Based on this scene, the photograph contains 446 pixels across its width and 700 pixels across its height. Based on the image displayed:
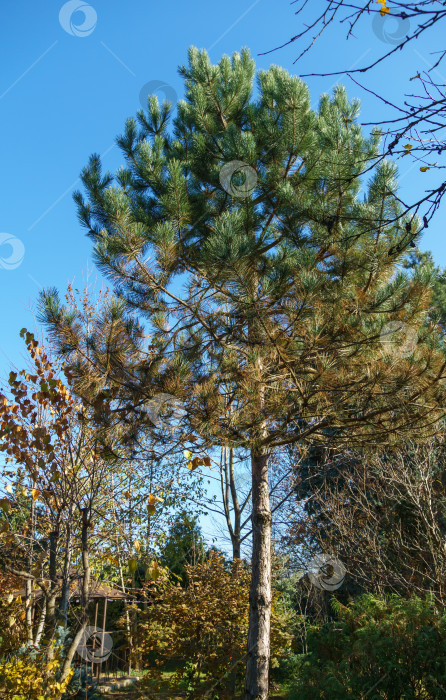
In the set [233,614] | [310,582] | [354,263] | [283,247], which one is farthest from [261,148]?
[310,582]

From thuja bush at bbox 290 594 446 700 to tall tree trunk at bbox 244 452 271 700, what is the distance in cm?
58

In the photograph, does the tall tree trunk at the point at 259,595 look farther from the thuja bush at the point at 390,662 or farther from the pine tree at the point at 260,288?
the thuja bush at the point at 390,662

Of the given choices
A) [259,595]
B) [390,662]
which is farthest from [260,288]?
[390,662]

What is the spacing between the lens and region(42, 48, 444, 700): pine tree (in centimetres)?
454

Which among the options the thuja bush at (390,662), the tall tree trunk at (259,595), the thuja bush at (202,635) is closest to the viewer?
the thuja bush at (390,662)

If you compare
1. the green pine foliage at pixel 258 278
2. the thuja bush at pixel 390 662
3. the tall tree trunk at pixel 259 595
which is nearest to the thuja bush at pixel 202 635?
the thuja bush at pixel 390 662

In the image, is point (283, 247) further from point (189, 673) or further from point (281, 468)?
point (281, 468)

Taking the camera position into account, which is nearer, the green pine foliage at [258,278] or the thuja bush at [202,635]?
the green pine foliage at [258,278]

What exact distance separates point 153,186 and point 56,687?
186 inches

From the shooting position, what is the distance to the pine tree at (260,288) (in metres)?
4.54

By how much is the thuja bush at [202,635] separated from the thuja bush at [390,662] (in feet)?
5.25

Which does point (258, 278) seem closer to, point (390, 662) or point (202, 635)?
point (390, 662)

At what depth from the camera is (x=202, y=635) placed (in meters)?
6.70

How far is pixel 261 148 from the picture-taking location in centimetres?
536
